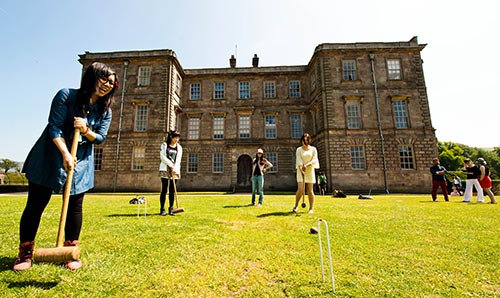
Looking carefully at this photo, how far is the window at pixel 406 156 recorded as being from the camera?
18.3m

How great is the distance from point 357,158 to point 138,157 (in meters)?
19.2

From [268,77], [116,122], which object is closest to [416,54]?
[268,77]

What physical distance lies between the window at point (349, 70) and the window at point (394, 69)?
3.06 metres

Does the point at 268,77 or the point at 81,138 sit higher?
the point at 268,77

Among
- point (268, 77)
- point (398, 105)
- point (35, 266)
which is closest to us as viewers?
point (35, 266)

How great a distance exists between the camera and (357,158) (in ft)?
60.3

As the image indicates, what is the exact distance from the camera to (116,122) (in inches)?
792

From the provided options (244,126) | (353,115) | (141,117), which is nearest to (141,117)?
(141,117)

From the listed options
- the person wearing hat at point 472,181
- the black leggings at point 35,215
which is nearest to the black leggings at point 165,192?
the black leggings at point 35,215

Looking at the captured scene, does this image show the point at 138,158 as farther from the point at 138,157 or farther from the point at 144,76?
the point at 144,76

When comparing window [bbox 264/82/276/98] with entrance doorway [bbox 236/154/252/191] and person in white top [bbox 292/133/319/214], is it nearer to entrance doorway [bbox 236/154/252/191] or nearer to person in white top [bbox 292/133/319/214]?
entrance doorway [bbox 236/154/252/191]

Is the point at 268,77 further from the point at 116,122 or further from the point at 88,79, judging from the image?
the point at 88,79

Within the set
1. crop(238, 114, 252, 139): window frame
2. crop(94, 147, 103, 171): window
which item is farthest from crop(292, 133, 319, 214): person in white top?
crop(94, 147, 103, 171): window

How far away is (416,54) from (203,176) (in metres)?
22.6
